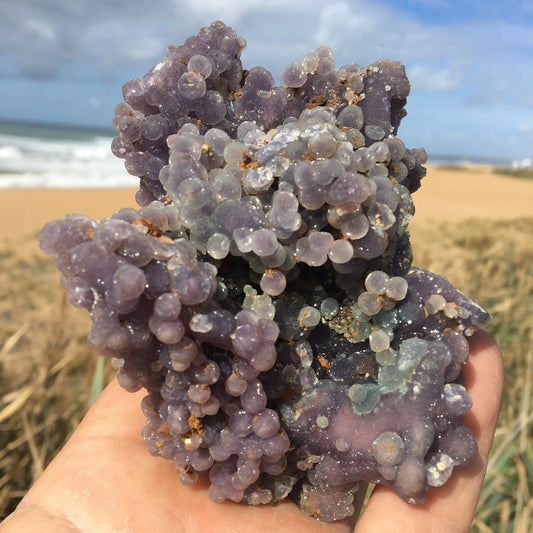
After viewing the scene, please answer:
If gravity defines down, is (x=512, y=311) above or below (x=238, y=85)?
below

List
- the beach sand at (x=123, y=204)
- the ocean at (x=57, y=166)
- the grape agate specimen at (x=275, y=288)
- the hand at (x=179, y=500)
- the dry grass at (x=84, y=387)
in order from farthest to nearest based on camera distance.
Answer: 1. the ocean at (x=57, y=166)
2. the beach sand at (x=123, y=204)
3. the dry grass at (x=84, y=387)
4. the hand at (x=179, y=500)
5. the grape agate specimen at (x=275, y=288)

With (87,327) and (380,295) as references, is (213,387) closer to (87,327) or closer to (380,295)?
(380,295)

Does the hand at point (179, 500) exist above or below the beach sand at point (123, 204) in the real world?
above

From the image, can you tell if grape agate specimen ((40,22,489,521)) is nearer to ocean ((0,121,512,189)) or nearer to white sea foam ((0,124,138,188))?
ocean ((0,121,512,189))

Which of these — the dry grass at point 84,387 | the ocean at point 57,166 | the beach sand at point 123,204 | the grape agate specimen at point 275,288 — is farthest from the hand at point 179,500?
the ocean at point 57,166

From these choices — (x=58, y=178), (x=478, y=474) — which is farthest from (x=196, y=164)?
(x=58, y=178)

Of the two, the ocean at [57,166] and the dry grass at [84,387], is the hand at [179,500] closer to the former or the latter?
the dry grass at [84,387]

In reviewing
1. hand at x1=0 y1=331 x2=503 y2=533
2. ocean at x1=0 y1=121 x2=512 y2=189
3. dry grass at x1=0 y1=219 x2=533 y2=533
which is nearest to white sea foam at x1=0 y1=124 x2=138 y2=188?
ocean at x1=0 y1=121 x2=512 y2=189
